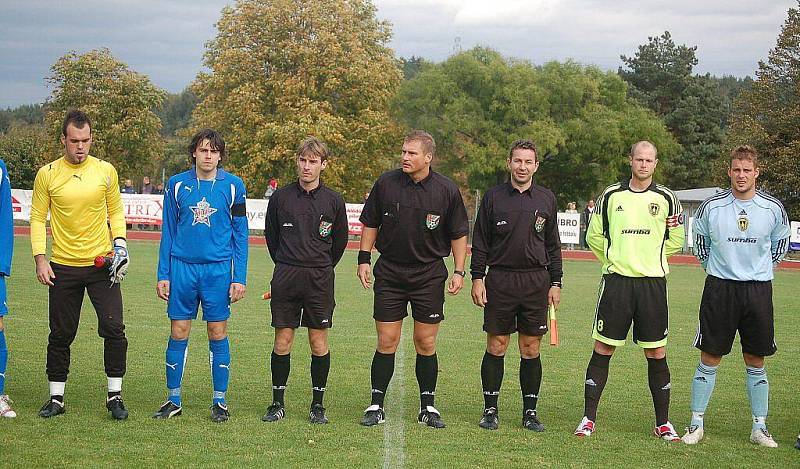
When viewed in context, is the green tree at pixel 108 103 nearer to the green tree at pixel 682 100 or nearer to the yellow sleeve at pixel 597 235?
the green tree at pixel 682 100

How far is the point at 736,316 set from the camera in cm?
652

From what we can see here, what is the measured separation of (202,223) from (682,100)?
62242 millimetres

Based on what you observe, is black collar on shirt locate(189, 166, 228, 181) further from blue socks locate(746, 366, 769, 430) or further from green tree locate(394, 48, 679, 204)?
green tree locate(394, 48, 679, 204)

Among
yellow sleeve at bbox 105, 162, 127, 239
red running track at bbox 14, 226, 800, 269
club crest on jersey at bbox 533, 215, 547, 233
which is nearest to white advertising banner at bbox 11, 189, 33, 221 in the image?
red running track at bbox 14, 226, 800, 269

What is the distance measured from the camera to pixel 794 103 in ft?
135

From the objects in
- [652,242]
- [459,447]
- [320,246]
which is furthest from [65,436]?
[652,242]

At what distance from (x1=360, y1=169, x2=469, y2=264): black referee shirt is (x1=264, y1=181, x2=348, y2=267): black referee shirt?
0.89 ft

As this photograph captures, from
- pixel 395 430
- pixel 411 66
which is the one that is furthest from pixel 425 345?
pixel 411 66

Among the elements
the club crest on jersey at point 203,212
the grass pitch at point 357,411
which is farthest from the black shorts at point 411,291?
the club crest on jersey at point 203,212

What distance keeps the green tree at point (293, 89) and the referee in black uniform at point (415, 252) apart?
34.2 metres

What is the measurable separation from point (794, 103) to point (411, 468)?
1592 inches

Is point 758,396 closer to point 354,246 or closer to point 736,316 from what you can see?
point 736,316

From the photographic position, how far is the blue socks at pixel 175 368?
265 inches

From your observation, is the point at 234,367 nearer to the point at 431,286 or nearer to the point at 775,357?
the point at 431,286
